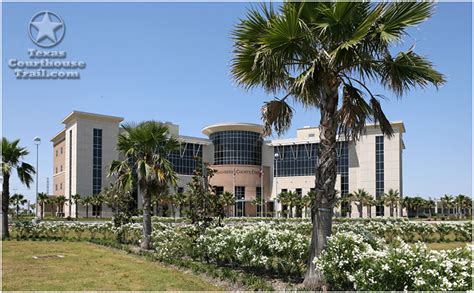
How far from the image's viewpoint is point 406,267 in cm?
664

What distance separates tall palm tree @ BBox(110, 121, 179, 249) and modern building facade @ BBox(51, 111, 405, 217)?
56061mm

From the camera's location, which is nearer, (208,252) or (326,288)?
(326,288)

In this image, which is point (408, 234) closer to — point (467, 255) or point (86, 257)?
point (86, 257)

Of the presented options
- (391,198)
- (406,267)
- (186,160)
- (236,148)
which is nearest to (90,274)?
(406,267)

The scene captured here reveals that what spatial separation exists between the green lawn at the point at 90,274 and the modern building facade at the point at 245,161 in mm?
59740

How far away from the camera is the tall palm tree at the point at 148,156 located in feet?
60.7

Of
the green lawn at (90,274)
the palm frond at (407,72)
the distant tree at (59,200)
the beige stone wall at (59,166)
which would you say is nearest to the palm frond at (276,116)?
the palm frond at (407,72)

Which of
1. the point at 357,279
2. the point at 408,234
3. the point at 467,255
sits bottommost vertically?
the point at 408,234

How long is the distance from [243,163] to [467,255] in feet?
268

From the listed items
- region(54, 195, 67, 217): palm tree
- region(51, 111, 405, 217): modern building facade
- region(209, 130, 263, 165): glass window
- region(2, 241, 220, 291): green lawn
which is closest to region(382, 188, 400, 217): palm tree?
region(51, 111, 405, 217): modern building facade

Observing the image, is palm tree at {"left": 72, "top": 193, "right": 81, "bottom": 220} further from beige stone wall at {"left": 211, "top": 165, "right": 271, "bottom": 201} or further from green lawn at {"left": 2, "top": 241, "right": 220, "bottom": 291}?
green lawn at {"left": 2, "top": 241, "right": 220, "bottom": 291}

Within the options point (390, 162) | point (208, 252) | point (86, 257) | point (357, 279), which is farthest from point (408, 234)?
A: point (390, 162)

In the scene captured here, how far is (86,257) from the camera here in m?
15.9

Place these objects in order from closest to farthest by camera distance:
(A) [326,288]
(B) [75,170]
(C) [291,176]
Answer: (A) [326,288] < (B) [75,170] < (C) [291,176]
